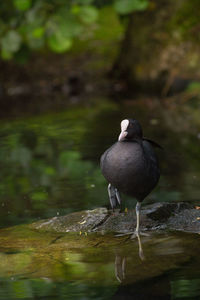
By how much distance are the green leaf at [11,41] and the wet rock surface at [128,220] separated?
4.71 metres

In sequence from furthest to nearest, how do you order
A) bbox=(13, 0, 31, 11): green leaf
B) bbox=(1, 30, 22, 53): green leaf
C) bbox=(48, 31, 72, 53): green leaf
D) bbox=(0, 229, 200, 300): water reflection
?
bbox=(1, 30, 22, 53): green leaf → bbox=(48, 31, 72, 53): green leaf → bbox=(13, 0, 31, 11): green leaf → bbox=(0, 229, 200, 300): water reflection

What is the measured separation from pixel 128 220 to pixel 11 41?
16.2ft

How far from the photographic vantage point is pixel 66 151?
7.41 m

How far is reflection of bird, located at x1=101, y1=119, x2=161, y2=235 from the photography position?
427 cm

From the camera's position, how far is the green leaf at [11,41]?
895 cm

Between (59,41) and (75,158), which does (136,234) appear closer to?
(75,158)

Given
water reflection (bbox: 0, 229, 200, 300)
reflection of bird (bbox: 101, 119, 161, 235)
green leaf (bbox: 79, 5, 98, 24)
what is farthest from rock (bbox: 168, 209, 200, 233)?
green leaf (bbox: 79, 5, 98, 24)

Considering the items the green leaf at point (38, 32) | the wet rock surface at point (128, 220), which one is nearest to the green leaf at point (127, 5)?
the green leaf at point (38, 32)

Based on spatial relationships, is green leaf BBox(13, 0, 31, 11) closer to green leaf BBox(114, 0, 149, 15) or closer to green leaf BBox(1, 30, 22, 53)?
green leaf BBox(1, 30, 22, 53)

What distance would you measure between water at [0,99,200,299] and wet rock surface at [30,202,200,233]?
0.20 meters

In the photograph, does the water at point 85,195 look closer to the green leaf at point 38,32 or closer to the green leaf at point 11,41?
the green leaf at point 11,41

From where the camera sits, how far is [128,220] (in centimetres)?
461

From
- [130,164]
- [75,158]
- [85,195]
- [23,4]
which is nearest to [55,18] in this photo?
[23,4]

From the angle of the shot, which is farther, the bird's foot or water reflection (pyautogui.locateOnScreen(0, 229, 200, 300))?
the bird's foot
